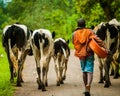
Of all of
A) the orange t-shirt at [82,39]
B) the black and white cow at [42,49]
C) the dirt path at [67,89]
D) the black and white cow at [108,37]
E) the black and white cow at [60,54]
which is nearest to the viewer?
the orange t-shirt at [82,39]

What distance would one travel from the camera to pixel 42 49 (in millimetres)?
15773

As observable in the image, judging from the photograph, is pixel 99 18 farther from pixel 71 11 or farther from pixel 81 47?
pixel 71 11

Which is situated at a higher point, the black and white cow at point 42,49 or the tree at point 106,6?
the tree at point 106,6

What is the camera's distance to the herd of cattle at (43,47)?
51.8 ft

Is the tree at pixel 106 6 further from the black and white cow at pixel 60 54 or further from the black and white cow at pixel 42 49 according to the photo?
the black and white cow at pixel 42 49

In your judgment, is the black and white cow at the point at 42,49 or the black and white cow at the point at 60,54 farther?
the black and white cow at the point at 60,54

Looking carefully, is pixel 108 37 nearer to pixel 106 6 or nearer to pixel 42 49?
pixel 42 49

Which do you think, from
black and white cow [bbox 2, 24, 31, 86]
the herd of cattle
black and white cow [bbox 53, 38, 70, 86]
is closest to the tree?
black and white cow [bbox 53, 38, 70, 86]

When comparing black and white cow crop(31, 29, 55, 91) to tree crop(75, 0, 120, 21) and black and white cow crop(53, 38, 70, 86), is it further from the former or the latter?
tree crop(75, 0, 120, 21)

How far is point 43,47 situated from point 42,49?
101 millimetres

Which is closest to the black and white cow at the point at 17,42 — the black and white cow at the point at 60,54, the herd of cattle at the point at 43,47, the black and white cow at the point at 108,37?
the herd of cattle at the point at 43,47

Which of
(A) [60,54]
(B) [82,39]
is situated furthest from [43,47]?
(B) [82,39]

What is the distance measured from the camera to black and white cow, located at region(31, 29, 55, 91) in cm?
1567

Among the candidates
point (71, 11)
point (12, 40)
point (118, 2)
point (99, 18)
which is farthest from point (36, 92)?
point (71, 11)
